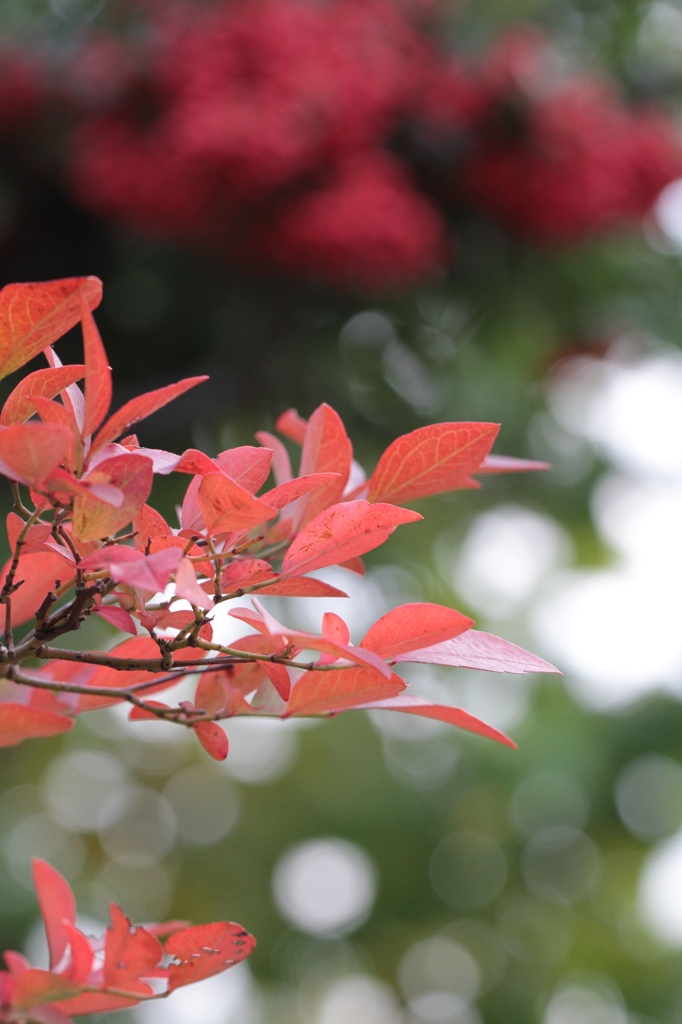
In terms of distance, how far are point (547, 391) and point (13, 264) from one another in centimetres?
74

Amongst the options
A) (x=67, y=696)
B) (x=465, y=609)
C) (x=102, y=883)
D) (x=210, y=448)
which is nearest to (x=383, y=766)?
(x=465, y=609)

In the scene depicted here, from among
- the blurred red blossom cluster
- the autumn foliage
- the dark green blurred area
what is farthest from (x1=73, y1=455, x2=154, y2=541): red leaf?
the dark green blurred area

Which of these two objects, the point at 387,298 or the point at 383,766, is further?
the point at 383,766

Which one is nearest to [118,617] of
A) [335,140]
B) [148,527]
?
[148,527]

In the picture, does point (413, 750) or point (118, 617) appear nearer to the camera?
point (118, 617)

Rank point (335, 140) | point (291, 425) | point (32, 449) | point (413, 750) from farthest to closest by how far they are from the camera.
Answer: point (413, 750)
point (335, 140)
point (291, 425)
point (32, 449)

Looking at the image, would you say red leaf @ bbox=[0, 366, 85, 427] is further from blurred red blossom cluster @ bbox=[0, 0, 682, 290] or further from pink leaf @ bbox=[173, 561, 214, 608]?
blurred red blossom cluster @ bbox=[0, 0, 682, 290]

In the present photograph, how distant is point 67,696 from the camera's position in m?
0.22

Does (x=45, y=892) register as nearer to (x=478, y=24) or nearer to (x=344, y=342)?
(x=344, y=342)

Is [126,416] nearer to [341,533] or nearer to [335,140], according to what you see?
[341,533]

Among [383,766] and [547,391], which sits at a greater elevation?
[547,391]

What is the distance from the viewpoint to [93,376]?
0.49 feet

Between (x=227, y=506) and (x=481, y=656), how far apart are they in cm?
5

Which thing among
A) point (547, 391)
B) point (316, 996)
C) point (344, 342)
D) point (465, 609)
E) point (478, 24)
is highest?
point (478, 24)
